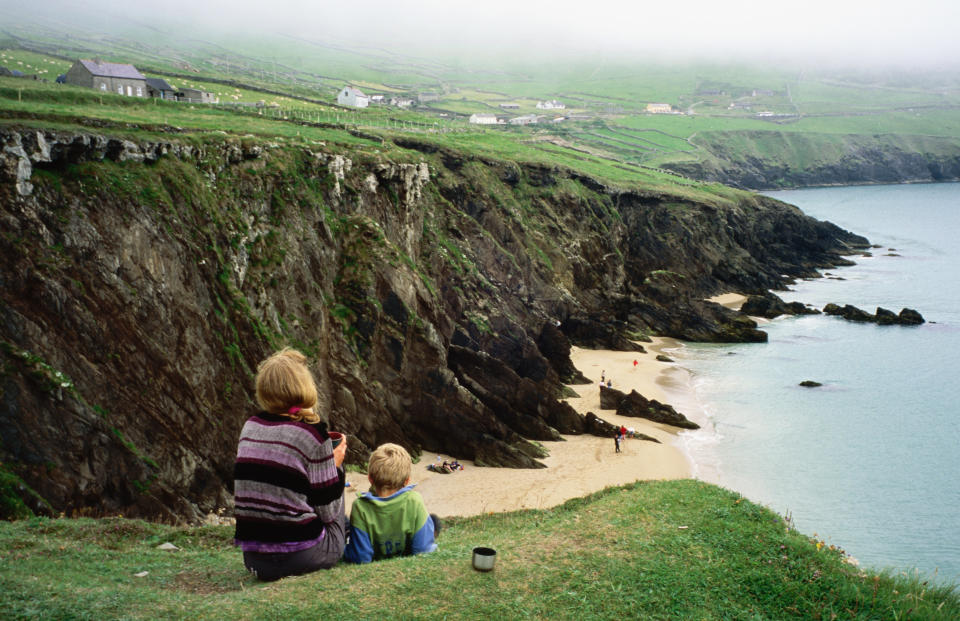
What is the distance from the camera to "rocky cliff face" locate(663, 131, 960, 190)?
176m

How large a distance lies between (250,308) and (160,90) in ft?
126

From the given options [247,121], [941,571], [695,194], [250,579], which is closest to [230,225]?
[247,121]

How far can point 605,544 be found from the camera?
10117 millimetres

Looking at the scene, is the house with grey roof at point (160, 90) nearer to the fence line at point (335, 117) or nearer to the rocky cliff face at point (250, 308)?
the fence line at point (335, 117)

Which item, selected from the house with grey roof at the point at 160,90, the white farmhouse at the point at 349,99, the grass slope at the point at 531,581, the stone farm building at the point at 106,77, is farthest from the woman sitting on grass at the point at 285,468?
the white farmhouse at the point at 349,99

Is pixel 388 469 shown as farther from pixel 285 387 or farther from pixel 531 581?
Answer: pixel 531 581

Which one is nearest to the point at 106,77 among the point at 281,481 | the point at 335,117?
the point at 335,117

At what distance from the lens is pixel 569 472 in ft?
102

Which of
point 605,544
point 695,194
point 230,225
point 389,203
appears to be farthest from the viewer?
point 695,194

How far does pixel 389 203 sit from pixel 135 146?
703 inches

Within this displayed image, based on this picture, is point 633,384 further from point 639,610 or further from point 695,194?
point 695,194

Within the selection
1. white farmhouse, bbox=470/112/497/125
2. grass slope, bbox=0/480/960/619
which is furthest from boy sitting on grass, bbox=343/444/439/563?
white farmhouse, bbox=470/112/497/125

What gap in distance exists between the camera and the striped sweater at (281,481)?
7137 mm

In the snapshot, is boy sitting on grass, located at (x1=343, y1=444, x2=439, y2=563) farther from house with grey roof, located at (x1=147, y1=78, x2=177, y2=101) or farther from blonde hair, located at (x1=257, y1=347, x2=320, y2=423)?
house with grey roof, located at (x1=147, y1=78, x2=177, y2=101)
